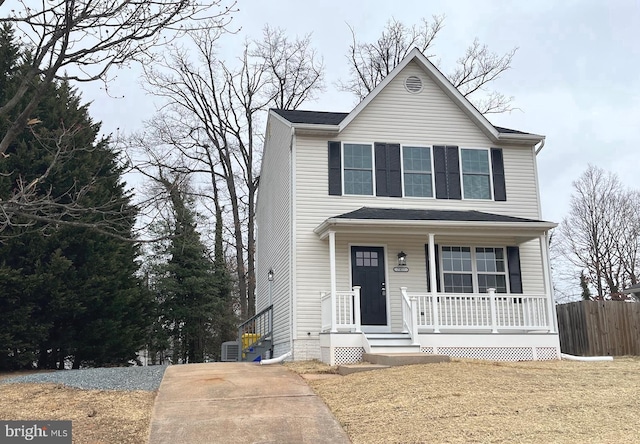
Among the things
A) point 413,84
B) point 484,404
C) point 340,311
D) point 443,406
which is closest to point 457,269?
point 340,311

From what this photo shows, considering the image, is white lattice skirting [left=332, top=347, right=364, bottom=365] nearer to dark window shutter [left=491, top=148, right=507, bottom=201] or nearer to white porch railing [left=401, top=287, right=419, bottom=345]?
white porch railing [left=401, top=287, right=419, bottom=345]

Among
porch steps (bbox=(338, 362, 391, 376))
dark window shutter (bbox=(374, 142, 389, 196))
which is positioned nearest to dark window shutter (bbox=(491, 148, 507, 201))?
dark window shutter (bbox=(374, 142, 389, 196))

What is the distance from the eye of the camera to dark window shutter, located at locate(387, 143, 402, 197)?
1401cm

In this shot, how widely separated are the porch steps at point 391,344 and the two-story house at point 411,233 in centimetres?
3

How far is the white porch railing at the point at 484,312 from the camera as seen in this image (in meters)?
12.0

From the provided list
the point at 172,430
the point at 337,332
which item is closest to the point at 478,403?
the point at 172,430

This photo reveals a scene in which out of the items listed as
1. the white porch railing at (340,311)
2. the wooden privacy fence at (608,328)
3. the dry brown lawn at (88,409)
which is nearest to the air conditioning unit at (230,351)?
the white porch railing at (340,311)

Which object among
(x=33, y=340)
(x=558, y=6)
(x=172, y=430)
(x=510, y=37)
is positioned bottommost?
(x=172, y=430)

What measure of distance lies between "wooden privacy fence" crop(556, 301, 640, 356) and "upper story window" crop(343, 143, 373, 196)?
6.37 meters

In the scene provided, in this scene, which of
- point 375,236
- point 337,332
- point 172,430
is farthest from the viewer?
point 375,236

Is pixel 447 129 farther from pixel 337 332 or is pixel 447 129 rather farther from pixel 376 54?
pixel 376 54

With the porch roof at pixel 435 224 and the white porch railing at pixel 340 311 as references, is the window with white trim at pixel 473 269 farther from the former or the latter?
the white porch railing at pixel 340 311

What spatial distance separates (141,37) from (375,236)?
773cm

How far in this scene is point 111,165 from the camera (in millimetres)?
17328
